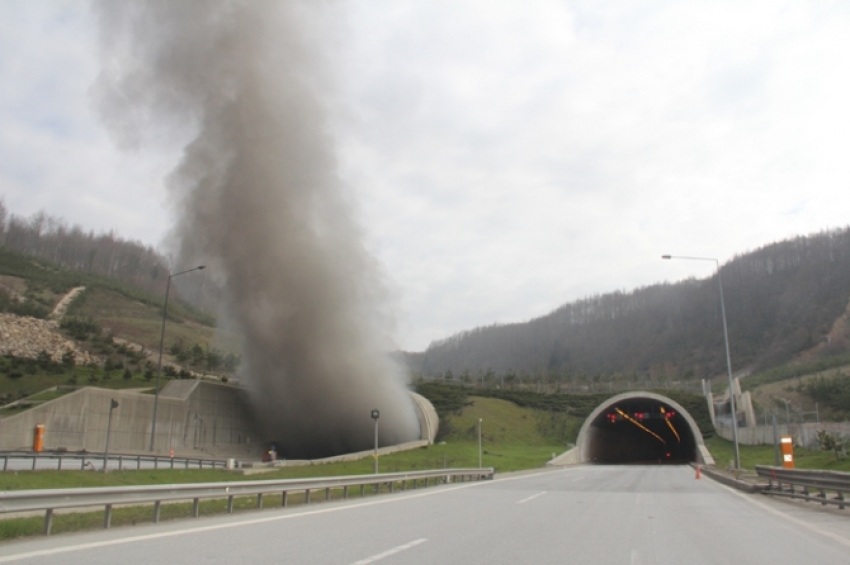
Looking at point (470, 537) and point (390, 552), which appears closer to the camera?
point (390, 552)

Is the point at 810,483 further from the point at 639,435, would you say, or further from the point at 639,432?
the point at 639,435

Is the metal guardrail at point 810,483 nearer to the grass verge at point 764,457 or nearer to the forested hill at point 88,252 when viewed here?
the grass verge at point 764,457

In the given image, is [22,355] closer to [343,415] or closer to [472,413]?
[343,415]

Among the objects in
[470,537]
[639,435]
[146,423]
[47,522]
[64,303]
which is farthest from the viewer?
[64,303]

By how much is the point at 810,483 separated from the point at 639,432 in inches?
2527

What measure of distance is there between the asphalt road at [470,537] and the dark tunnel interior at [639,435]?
160 feet

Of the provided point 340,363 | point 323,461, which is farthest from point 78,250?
point 323,461

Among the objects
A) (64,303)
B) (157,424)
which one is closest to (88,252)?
(64,303)

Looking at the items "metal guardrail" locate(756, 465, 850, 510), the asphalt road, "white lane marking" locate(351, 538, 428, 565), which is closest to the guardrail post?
the asphalt road

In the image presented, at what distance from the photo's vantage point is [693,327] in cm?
15088

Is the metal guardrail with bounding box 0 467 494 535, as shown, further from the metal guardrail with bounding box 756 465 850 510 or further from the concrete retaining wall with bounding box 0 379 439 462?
the concrete retaining wall with bounding box 0 379 439 462

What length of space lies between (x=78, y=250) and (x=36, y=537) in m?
130

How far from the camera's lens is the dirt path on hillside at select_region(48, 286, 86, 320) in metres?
73.2

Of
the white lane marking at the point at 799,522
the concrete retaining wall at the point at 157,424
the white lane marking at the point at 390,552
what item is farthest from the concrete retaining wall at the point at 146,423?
the white lane marking at the point at 799,522
